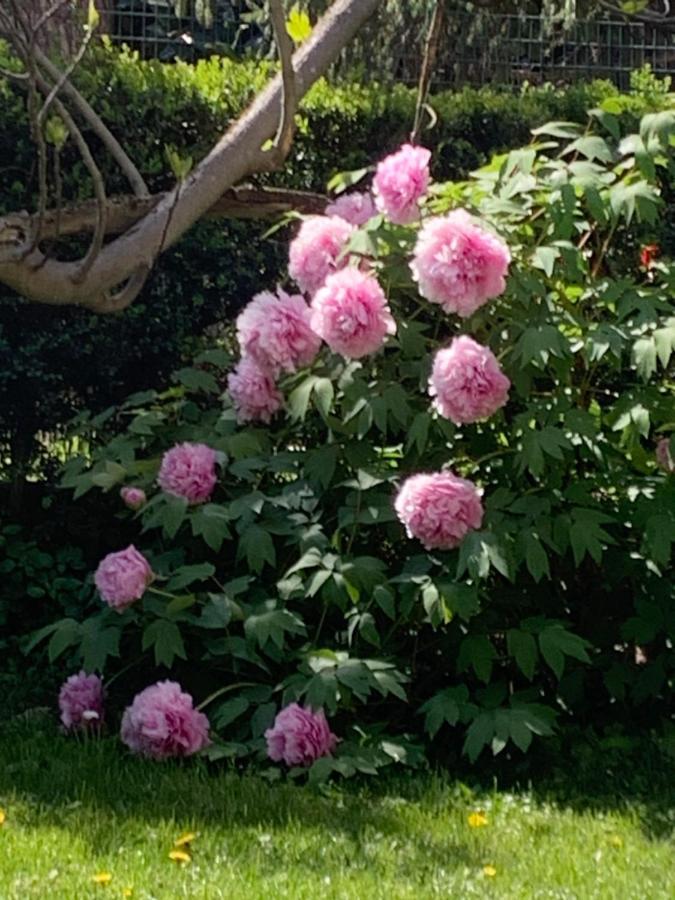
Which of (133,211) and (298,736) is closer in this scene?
(298,736)

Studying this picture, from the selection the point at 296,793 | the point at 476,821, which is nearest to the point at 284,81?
the point at 296,793

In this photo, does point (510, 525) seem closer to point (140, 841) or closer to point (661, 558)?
point (661, 558)

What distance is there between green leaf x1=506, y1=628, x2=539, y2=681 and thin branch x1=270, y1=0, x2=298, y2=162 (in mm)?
1845

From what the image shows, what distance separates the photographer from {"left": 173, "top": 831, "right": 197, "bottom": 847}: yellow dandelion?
11.5 ft

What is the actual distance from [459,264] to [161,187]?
7.27ft

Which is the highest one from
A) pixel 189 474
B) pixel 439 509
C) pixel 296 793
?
pixel 439 509

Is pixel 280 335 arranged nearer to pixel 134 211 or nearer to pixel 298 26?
pixel 134 211

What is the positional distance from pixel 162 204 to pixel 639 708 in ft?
7.23

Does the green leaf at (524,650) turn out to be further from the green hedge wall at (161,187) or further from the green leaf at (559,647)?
the green hedge wall at (161,187)

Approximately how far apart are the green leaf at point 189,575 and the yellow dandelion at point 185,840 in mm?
939

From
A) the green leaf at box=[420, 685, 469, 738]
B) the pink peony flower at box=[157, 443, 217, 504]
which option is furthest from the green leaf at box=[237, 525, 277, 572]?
the green leaf at box=[420, 685, 469, 738]

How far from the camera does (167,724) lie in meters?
4.10

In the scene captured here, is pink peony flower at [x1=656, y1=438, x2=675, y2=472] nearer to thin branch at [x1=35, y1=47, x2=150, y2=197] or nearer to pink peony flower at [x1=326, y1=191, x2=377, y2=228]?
pink peony flower at [x1=326, y1=191, x2=377, y2=228]

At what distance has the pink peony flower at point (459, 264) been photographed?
4145 millimetres
